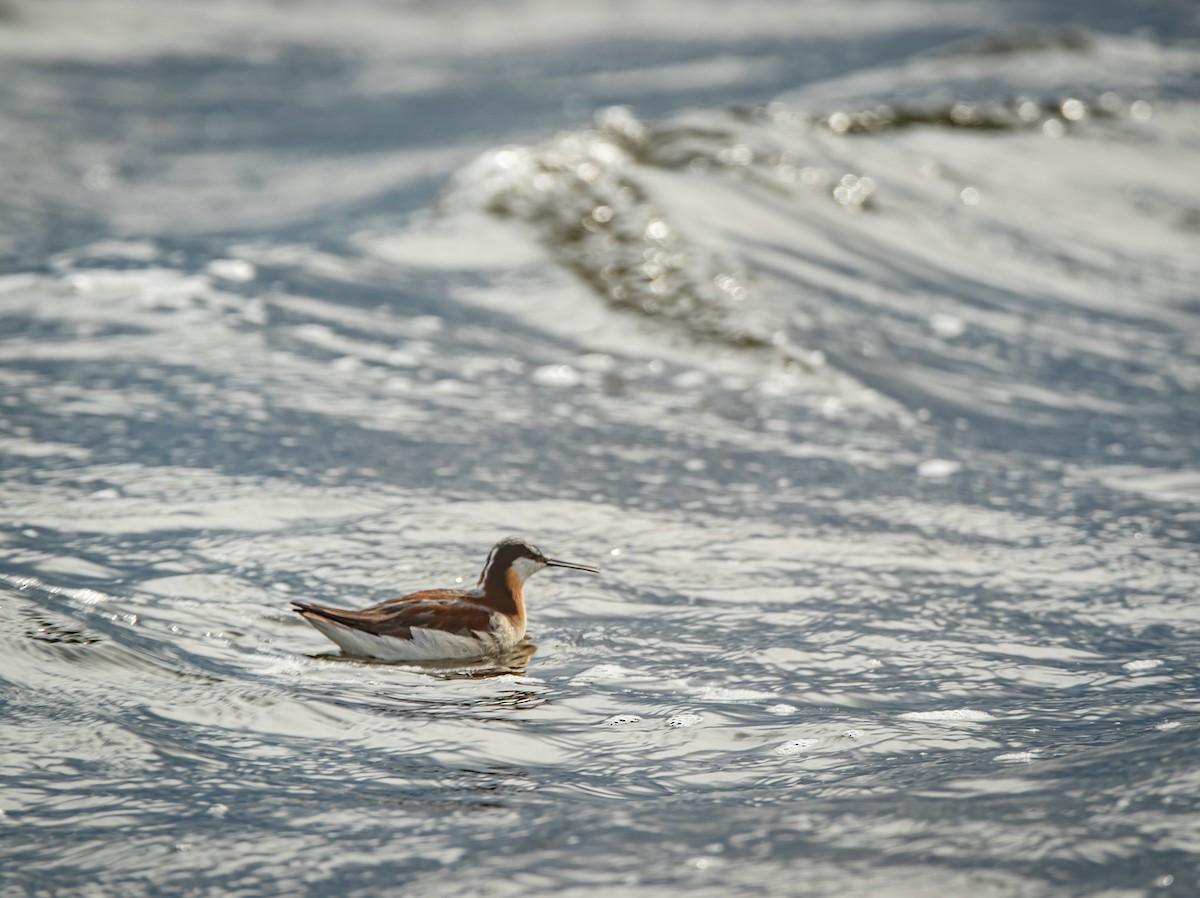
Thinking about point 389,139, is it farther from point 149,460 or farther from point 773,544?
point 773,544

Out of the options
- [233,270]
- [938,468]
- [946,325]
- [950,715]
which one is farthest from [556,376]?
[950,715]

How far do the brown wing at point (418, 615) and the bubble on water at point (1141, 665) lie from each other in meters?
2.68

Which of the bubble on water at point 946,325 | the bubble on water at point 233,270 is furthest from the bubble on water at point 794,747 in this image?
the bubble on water at point 233,270

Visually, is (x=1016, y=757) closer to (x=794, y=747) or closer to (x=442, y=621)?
(x=794, y=747)

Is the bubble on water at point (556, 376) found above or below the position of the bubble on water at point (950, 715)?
above

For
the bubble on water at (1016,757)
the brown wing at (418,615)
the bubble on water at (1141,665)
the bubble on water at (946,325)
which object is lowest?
the bubble on water at (1141,665)

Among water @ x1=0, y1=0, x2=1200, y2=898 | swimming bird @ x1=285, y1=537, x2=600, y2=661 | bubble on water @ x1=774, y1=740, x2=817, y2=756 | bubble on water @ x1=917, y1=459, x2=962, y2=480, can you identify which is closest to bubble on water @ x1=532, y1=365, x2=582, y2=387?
water @ x1=0, y1=0, x2=1200, y2=898

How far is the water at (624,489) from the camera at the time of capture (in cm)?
467

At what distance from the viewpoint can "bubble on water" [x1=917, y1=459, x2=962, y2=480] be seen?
28.7 ft

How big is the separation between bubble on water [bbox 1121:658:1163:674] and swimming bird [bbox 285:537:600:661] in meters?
2.55

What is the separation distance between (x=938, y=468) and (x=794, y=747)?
3.91m

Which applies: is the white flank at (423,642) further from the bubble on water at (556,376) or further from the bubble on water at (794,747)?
the bubble on water at (556,376)

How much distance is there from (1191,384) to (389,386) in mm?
5924

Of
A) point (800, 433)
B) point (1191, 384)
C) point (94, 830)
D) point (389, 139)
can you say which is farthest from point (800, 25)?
point (94, 830)
